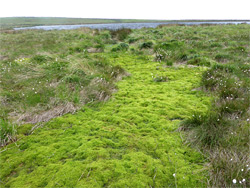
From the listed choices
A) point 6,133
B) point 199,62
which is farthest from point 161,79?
point 6,133

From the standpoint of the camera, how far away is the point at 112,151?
334 centimetres

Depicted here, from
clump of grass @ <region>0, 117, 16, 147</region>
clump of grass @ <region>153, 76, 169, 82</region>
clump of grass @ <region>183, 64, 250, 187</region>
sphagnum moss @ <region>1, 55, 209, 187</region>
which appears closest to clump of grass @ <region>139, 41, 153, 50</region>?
clump of grass @ <region>153, 76, 169, 82</region>

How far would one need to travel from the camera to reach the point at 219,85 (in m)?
5.83

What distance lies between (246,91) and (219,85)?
0.81 meters

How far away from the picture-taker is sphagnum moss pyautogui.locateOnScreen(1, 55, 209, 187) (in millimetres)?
2752

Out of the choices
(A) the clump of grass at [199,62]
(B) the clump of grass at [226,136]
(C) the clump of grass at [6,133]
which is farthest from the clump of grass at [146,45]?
(C) the clump of grass at [6,133]

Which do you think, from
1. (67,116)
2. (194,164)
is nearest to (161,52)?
(67,116)

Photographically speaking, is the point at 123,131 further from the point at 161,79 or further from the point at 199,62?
the point at 199,62

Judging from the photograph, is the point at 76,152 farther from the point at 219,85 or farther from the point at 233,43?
the point at 233,43

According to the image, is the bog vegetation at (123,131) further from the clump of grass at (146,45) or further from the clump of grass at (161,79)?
the clump of grass at (146,45)

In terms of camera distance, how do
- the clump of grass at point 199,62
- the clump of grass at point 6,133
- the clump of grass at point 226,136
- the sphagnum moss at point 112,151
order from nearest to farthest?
the clump of grass at point 226,136
the sphagnum moss at point 112,151
the clump of grass at point 6,133
the clump of grass at point 199,62

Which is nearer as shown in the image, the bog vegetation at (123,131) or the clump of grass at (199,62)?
the bog vegetation at (123,131)

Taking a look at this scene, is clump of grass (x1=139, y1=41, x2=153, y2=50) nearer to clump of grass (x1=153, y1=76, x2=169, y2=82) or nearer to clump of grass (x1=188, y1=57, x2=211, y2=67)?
clump of grass (x1=188, y1=57, x2=211, y2=67)

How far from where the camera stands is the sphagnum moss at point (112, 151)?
2752 millimetres
